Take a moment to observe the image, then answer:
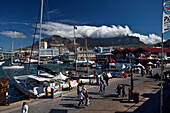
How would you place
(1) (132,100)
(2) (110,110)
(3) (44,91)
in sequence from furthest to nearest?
(3) (44,91)
(1) (132,100)
(2) (110,110)

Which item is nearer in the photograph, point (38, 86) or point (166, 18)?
point (166, 18)

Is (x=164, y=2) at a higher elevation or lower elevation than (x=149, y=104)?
higher

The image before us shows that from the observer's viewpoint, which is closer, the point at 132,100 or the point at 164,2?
the point at 164,2

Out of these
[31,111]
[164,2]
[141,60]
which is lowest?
[31,111]

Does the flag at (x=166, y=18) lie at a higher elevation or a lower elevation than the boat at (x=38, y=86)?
higher

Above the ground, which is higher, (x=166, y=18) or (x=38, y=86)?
(x=166, y=18)


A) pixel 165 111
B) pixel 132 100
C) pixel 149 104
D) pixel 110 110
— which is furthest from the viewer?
pixel 132 100

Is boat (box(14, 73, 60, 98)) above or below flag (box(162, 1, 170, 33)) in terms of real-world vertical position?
below

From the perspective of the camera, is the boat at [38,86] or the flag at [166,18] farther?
the boat at [38,86]

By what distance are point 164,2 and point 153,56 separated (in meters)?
60.6

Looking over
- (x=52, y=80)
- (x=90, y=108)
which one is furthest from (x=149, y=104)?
(x=52, y=80)

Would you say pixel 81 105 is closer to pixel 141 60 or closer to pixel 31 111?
pixel 31 111

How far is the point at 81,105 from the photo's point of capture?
472 inches

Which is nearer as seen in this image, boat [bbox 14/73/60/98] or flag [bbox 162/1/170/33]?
flag [bbox 162/1/170/33]
